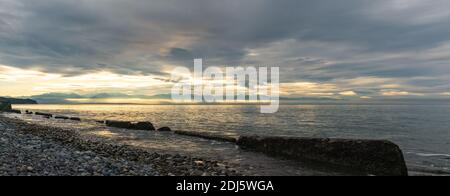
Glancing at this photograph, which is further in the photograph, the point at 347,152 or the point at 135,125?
the point at 135,125

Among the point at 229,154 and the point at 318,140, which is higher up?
the point at 318,140

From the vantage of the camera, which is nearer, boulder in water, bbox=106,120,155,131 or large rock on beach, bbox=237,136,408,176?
large rock on beach, bbox=237,136,408,176

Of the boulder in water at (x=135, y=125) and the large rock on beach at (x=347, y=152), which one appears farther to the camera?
the boulder in water at (x=135, y=125)

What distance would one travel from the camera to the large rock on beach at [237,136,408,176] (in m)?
16.0

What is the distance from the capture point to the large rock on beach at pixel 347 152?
16.0m

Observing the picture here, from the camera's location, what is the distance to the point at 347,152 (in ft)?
57.5

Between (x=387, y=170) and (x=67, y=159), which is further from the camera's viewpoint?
(x=387, y=170)
